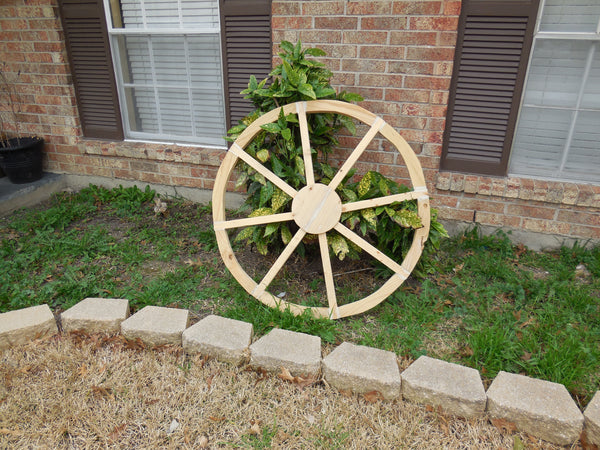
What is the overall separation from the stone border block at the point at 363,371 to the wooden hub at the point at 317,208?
0.72 meters

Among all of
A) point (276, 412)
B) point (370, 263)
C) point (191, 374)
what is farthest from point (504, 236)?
point (191, 374)

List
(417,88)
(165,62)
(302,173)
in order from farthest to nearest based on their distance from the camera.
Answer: (165,62) → (417,88) → (302,173)

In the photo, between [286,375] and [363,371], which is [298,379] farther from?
[363,371]

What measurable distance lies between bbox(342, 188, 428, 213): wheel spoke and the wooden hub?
7 cm

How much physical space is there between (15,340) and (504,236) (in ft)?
11.0

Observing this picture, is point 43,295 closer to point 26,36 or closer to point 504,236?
point 26,36

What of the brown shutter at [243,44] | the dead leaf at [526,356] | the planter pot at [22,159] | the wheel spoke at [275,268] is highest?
the brown shutter at [243,44]

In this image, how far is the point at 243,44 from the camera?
11.4 ft

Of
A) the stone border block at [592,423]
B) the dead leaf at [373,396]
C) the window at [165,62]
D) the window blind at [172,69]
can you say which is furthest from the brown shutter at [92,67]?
the stone border block at [592,423]

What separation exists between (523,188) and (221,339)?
239 cm

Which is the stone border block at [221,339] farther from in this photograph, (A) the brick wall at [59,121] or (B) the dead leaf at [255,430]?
(A) the brick wall at [59,121]

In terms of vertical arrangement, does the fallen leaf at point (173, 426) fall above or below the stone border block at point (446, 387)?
below

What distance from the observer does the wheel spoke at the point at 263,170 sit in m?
2.61

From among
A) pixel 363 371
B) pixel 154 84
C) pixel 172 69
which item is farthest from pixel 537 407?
pixel 154 84
